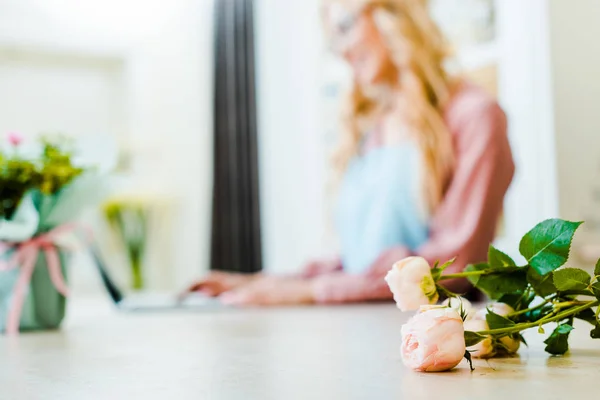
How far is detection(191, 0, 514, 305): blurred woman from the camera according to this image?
55.9 inches

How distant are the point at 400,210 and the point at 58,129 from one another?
1.86 meters

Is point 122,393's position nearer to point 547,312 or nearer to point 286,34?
point 547,312

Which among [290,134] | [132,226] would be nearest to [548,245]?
[290,134]

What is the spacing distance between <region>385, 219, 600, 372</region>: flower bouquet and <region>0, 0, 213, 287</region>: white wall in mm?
2327

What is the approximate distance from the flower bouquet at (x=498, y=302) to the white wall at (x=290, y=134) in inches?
66.3

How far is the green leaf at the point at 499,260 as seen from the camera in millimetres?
617

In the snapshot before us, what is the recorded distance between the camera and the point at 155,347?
34.3 inches

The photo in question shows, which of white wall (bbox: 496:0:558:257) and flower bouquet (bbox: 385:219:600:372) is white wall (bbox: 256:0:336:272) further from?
flower bouquet (bbox: 385:219:600:372)

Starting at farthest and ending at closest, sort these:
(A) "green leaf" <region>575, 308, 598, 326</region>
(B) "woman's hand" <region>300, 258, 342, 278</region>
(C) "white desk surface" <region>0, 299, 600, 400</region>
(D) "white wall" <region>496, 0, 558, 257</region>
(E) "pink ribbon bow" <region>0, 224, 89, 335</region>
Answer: (B) "woman's hand" <region>300, 258, 342, 278</region> → (D) "white wall" <region>496, 0, 558, 257</region> → (E) "pink ribbon bow" <region>0, 224, 89, 335</region> → (A) "green leaf" <region>575, 308, 598, 326</region> → (C) "white desk surface" <region>0, 299, 600, 400</region>

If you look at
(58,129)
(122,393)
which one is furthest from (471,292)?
(58,129)

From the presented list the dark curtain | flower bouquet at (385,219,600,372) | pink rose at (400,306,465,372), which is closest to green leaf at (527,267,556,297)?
flower bouquet at (385,219,600,372)

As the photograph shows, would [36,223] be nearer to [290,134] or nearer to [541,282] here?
[541,282]

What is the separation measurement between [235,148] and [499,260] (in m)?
2.23

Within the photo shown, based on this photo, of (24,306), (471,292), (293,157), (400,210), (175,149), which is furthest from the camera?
(175,149)
